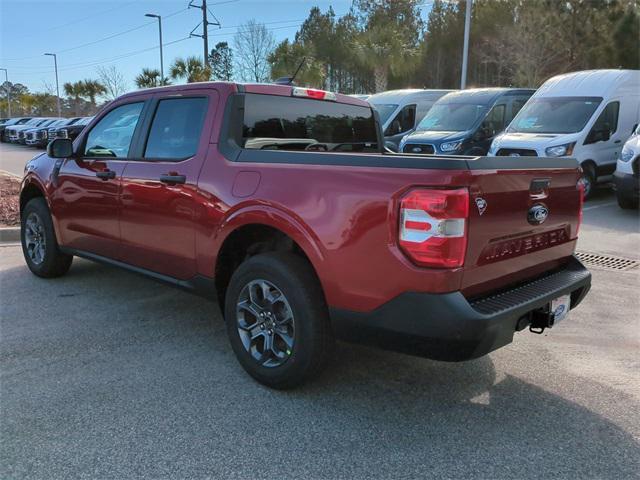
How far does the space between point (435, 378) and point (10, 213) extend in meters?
7.39

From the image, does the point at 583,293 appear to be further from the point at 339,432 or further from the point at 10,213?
the point at 10,213

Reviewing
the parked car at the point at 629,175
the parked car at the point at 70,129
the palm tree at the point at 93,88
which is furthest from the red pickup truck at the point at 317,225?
the palm tree at the point at 93,88

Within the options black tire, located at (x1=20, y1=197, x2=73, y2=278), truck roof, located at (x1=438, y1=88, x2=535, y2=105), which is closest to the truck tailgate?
black tire, located at (x1=20, y1=197, x2=73, y2=278)

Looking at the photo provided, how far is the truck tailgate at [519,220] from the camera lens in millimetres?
2727

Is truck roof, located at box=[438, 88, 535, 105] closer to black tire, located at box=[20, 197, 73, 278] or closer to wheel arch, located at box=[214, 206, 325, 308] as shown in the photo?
black tire, located at box=[20, 197, 73, 278]

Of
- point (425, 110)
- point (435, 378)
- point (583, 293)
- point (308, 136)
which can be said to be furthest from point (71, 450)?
point (425, 110)

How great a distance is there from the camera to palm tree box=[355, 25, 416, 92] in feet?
114

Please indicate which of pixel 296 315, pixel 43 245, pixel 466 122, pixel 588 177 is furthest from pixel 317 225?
pixel 466 122

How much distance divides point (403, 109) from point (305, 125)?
40.6ft

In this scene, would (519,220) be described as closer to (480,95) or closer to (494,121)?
(494,121)

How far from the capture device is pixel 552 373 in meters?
3.64

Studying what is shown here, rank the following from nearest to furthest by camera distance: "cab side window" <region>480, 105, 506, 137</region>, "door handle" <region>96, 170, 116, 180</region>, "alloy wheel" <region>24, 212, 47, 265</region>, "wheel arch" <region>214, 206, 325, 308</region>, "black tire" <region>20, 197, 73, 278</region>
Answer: "wheel arch" <region>214, 206, 325, 308</region>
"door handle" <region>96, 170, 116, 180</region>
"black tire" <region>20, 197, 73, 278</region>
"alloy wheel" <region>24, 212, 47, 265</region>
"cab side window" <region>480, 105, 506, 137</region>

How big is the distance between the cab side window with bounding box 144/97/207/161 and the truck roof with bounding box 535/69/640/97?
398 inches

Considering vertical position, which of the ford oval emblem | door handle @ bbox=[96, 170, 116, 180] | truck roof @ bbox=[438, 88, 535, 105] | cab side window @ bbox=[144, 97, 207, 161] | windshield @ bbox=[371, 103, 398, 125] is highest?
truck roof @ bbox=[438, 88, 535, 105]
